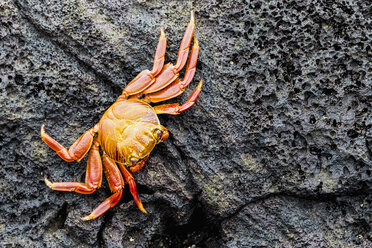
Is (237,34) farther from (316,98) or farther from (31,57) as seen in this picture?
(31,57)

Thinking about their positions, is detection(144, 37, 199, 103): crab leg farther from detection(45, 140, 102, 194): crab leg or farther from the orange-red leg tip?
the orange-red leg tip

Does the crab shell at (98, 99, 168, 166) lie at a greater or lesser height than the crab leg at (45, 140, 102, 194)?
greater

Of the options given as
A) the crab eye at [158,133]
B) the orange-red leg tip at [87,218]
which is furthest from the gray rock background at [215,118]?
the crab eye at [158,133]

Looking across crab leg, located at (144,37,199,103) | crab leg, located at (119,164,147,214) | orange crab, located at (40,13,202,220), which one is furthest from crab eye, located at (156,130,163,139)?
crab leg, located at (119,164,147,214)

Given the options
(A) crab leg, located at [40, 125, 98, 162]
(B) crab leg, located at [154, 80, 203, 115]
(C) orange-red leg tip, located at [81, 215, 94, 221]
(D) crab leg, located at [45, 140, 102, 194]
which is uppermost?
(B) crab leg, located at [154, 80, 203, 115]

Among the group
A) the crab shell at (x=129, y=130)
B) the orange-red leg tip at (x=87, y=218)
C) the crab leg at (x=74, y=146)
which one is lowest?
the orange-red leg tip at (x=87, y=218)

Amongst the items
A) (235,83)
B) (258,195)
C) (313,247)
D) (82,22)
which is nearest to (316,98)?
(235,83)

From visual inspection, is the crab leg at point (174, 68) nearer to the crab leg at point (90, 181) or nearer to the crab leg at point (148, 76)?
the crab leg at point (148, 76)
